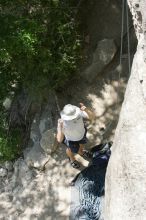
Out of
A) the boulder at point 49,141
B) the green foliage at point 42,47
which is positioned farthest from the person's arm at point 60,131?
the green foliage at point 42,47

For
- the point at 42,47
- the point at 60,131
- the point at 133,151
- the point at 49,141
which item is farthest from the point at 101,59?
the point at 133,151

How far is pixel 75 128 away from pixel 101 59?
1844mm

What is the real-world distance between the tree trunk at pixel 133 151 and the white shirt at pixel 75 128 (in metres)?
1.31

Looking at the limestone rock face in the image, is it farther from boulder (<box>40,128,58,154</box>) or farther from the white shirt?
the white shirt

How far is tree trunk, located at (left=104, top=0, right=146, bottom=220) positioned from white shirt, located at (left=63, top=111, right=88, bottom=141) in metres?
1.31

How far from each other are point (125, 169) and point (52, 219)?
8.71 feet

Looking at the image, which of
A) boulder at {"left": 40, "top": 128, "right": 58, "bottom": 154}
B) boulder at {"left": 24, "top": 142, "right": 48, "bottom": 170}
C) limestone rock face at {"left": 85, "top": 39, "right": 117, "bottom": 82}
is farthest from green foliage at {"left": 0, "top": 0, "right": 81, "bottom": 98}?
boulder at {"left": 24, "top": 142, "right": 48, "bottom": 170}

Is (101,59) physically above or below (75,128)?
above

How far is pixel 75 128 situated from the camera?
627 cm

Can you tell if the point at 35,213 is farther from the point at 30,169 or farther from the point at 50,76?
the point at 50,76

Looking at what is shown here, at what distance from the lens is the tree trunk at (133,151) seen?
14.2 ft

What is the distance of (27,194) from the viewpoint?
7328 millimetres

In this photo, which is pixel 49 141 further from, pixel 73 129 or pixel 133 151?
pixel 133 151

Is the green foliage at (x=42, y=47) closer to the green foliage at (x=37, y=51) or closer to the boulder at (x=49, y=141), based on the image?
the green foliage at (x=37, y=51)
